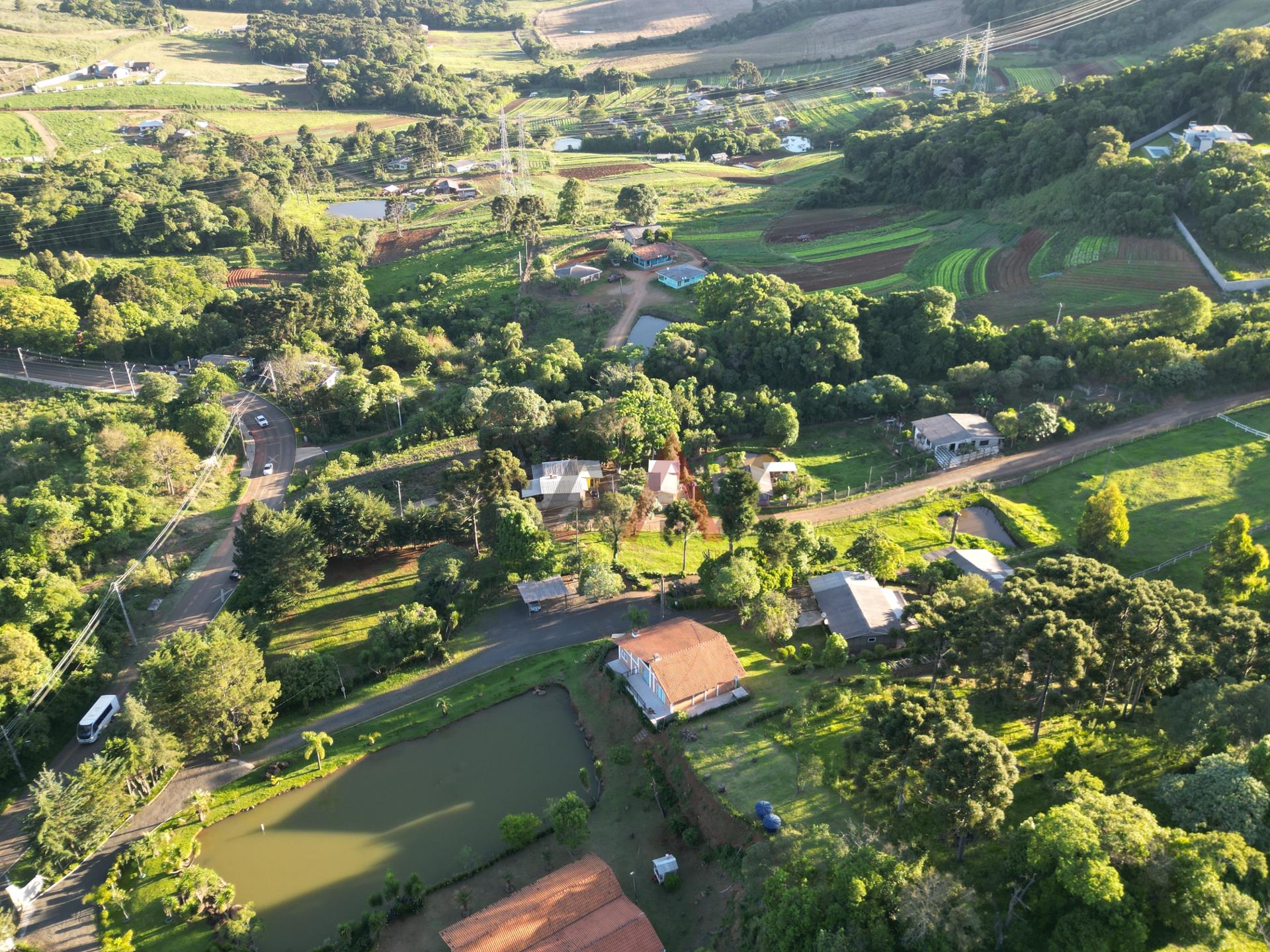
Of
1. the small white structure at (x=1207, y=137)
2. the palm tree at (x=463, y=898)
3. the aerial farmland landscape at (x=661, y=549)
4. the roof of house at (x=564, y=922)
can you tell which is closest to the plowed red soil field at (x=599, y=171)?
the aerial farmland landscape at (x=661, y=549)

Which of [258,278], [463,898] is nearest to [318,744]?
[463,898]

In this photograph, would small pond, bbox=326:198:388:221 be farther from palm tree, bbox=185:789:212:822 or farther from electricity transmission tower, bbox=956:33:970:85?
electricity transmission tower, bbox=956:33:970:85

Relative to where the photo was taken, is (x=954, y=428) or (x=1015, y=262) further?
(x=1015, y=262)

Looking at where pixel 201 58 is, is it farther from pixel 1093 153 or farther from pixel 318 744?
pixel 318 744

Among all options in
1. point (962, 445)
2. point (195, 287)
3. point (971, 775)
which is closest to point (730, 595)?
point (971, 775)

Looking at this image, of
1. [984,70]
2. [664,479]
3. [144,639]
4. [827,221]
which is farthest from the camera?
[984,70]

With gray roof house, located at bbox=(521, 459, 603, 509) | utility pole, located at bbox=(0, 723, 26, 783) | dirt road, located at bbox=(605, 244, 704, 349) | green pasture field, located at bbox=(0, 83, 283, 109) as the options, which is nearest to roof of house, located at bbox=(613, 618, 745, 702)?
gray roof house, located at bbox=(521, 459, 603, 509)

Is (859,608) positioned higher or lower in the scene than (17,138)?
lower
